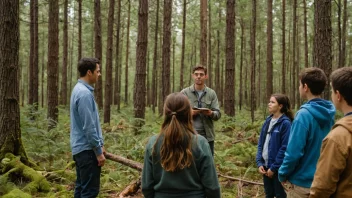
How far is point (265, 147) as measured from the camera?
4613 mm

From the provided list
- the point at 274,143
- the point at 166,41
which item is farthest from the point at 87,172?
the point at 166,41

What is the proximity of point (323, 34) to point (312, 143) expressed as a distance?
4.20m

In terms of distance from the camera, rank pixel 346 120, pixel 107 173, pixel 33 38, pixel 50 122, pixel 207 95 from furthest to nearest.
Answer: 1. pixel 33 38
2. pixel 50 122
3. pixel 107 173
4. pixel 207 95
5. pixel 346 120

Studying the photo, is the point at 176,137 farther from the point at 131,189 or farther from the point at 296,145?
the point at 131,189

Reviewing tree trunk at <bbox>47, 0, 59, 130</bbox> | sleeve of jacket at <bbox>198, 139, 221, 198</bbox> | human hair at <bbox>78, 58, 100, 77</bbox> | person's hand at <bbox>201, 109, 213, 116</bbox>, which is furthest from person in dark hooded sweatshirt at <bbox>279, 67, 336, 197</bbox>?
tree trunk at <bbox>47, 0, 59, 130</bbox>

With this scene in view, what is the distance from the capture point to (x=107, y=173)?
23.3ft

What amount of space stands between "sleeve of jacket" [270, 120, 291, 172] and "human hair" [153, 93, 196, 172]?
2095 millimetres

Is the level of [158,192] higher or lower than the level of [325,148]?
lower

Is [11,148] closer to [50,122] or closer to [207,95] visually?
[207,95]

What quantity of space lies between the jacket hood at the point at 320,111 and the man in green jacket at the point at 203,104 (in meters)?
2.29

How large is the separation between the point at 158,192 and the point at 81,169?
1818 millimetres

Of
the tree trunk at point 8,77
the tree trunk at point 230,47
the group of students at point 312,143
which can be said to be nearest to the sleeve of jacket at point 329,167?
the group of students at point 312,143

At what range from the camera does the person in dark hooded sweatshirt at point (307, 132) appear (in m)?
3.26

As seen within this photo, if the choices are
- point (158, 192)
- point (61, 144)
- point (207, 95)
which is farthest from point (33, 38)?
point (158, 192)
